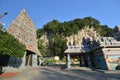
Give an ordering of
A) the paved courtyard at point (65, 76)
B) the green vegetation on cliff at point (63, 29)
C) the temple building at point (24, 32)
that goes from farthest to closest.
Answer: the green vegetation on cliff at point (63, 29), the temple building at point (24, 32), the paved courtyard at point (65, 76)

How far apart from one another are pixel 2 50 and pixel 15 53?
2.74 meters

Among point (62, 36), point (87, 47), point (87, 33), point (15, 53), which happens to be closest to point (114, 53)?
point (87, 47)

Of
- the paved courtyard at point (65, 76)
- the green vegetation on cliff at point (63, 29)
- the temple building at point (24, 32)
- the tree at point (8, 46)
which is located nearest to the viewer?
the paved courtyard at point (65, 76)

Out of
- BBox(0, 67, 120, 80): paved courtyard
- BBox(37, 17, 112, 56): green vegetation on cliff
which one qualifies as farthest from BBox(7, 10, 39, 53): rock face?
BBox(37, 17, 112, 56): green vegetation on cliff

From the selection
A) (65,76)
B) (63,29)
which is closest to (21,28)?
(65,76)

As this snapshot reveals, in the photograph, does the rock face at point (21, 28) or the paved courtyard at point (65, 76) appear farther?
Answer: the rock face at point (21, 28)

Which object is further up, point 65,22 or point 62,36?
point 65,22

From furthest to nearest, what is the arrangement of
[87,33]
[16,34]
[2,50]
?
[87,33] < [16,34] < [2,50]

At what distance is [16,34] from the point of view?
2562cm

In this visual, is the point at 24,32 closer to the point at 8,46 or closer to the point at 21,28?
the point at 21,28

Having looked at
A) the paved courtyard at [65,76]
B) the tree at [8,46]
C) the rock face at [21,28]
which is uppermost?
the rock face at [21,28]

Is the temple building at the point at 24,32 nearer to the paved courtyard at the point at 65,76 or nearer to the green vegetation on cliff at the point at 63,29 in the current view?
the paved courtyard at the point at 65,76

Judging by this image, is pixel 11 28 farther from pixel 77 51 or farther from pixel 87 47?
pixel 87 47

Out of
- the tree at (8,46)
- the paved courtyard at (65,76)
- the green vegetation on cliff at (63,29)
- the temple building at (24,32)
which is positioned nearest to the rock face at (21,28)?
the temple building at (24,32)
